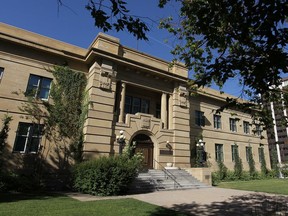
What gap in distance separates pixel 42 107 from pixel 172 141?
37.7ft

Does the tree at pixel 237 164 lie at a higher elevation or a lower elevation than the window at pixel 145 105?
lower

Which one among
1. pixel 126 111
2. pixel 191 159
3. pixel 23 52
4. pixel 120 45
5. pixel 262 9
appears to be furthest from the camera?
pixel 191 159

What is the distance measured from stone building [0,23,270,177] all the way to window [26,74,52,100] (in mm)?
69

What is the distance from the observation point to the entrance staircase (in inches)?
608

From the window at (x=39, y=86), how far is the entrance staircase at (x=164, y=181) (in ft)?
31.2

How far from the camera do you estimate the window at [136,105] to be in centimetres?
2222

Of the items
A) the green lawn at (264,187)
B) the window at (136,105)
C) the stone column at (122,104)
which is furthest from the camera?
the window at (136,105)

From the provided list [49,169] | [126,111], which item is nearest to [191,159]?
[126,111]

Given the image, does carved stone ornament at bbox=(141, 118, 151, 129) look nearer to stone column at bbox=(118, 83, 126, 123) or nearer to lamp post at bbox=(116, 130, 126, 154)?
stone column at bbox=(118, 83, 126, 123)

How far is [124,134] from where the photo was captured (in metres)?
19.0

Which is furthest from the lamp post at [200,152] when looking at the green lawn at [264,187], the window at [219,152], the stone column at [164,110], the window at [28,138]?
the window at [28,138]

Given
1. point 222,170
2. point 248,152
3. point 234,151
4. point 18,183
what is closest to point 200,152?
point 222,170

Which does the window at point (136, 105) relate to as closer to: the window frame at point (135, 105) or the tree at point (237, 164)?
the window frame at point (135, 105)

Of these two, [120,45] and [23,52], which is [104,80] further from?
[23,52]
